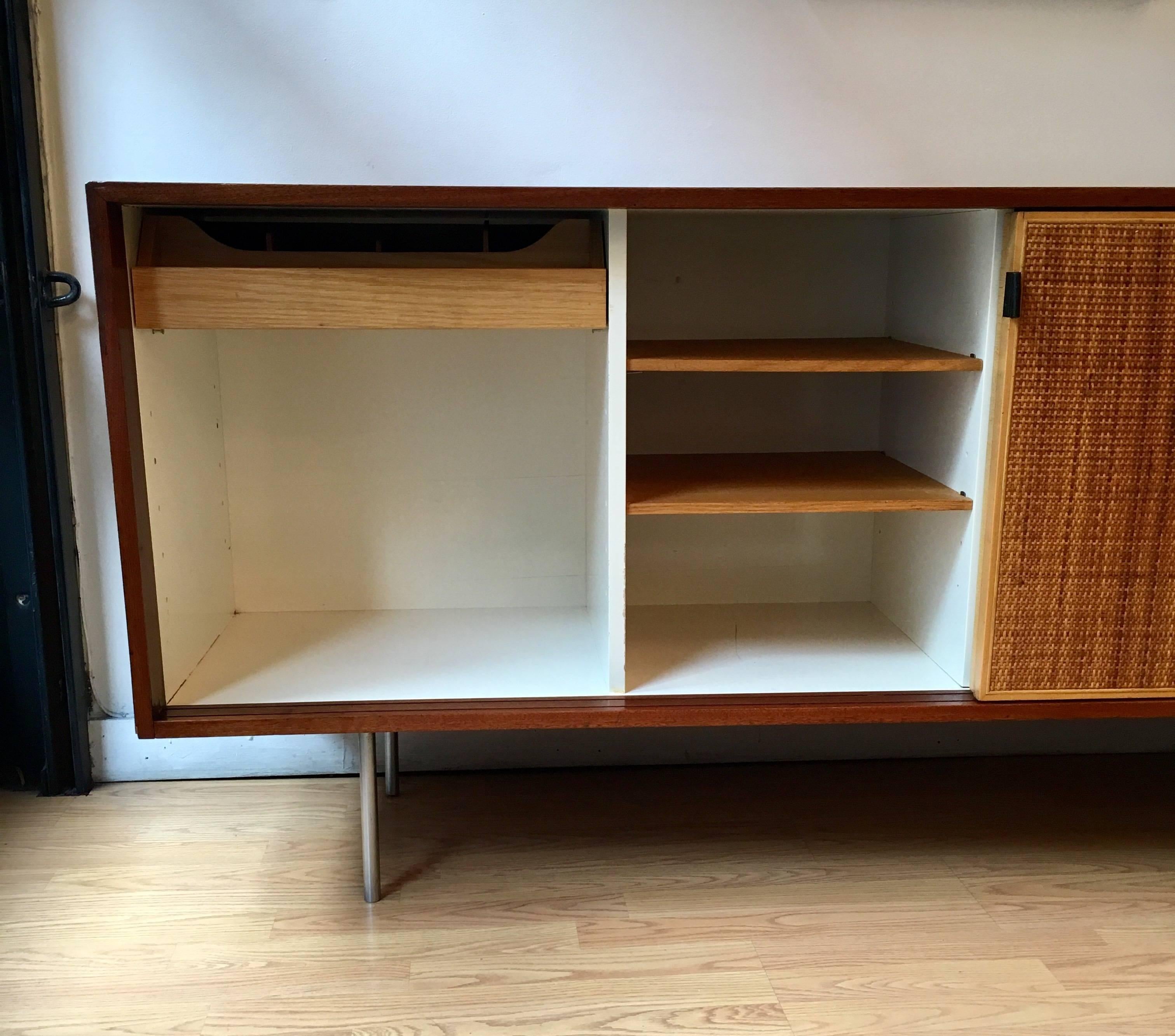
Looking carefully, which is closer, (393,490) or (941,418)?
(941,418)

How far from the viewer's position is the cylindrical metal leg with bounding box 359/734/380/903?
4.46 ft

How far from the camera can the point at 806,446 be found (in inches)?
67.5

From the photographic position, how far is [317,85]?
5.10 feet

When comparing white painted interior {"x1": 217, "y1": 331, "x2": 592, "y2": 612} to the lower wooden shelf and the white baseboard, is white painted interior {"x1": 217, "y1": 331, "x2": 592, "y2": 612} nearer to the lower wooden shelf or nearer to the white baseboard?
the lower wooden shelf

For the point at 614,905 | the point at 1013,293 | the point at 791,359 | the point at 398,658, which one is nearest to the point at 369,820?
the point at 398,658

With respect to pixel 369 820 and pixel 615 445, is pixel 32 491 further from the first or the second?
pixel 615 445

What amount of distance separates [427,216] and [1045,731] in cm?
134

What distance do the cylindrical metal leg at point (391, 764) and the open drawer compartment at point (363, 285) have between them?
72 centimetres

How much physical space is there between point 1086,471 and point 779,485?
362 mm

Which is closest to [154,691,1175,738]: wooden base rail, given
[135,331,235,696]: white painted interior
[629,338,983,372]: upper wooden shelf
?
[135,331,235,696]: white painted interior

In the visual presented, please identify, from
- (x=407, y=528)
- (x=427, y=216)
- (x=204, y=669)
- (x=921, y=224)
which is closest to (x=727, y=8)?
(x=921, y=224)

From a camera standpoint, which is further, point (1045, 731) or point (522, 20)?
point (1045, 731)

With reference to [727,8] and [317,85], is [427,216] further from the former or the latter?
[727,8]

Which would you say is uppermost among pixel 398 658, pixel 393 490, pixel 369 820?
pixel 393 490
